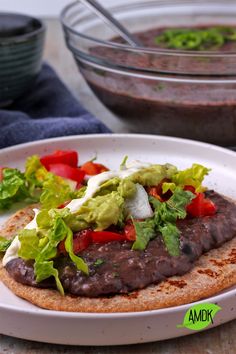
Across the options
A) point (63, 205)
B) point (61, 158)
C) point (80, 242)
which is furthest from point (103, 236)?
point (61, 158)

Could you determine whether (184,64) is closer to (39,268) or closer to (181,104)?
(181,104)

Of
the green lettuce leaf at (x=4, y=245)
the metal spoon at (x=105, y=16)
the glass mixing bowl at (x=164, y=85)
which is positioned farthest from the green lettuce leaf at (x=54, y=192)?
the metal spoon at (x=105, y=16)

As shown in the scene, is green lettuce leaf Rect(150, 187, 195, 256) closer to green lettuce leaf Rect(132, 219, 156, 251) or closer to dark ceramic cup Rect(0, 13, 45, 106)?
green lettuce leaf Rect(132, 219, 156, 251)

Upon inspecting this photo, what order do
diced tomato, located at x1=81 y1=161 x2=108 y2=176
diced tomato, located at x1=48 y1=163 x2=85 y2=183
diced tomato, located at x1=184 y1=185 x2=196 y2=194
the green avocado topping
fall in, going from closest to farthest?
diced tomato, located at x1=184 y1=185 x2=196 y2=194, diced tomato, located at x1=48 y1=163 x2=85 y2=183, diced tomato, located at x1=81 y1=161 x2=108 y2=176, the green avocado topping

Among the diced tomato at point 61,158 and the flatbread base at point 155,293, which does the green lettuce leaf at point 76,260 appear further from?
the diced tomato at point 61,158

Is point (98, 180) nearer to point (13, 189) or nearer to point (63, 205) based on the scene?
point (63, 205)

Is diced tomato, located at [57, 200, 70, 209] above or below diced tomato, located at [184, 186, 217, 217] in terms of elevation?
below

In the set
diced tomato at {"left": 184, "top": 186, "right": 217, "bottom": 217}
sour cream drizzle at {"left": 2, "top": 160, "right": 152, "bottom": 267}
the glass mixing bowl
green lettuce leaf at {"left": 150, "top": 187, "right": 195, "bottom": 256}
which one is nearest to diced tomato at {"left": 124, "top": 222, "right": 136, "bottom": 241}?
green lettuce leaf at {"left": 150, "top": 187, "right": 195, "bottom": 256}

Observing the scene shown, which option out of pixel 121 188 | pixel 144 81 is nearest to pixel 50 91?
pixel 144 81
